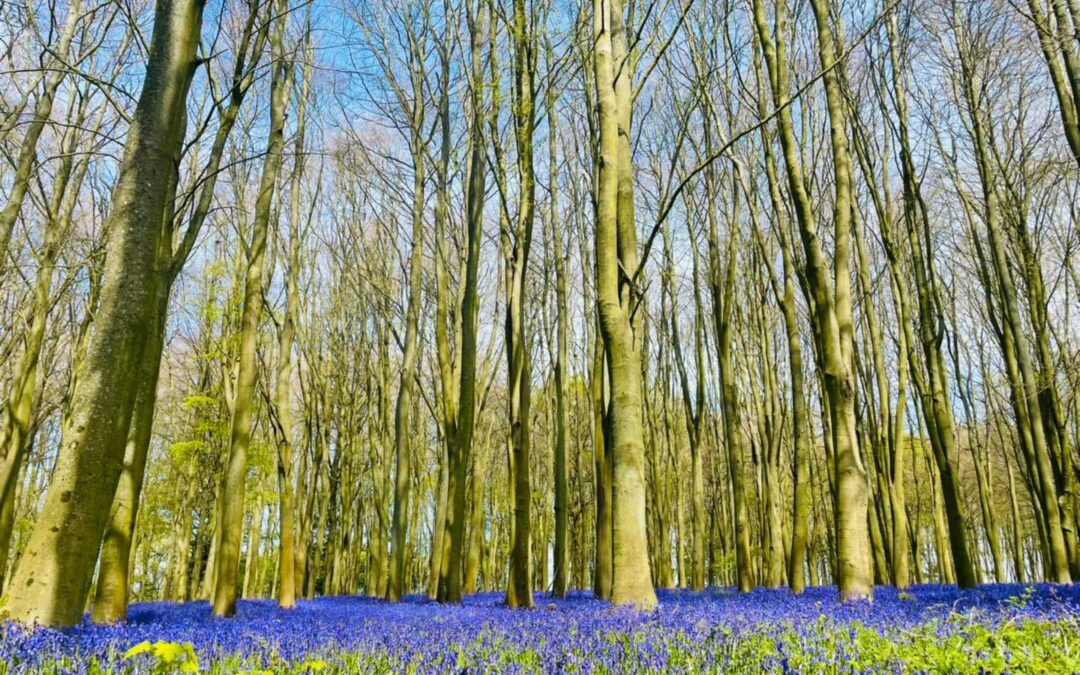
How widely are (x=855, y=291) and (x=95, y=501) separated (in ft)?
54.2

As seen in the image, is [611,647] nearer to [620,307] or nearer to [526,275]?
[620,307]

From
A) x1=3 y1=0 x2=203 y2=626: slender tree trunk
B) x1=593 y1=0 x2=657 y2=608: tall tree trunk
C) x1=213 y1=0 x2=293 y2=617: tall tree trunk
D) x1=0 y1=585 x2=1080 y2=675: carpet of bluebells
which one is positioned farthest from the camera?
x1=213 y1=0 x2=293 y2=617: tall tree trunk

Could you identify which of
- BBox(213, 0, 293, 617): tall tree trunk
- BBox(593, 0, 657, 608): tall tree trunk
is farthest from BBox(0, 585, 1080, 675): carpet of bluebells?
BBox(213, 0, 293, 617): tall tree trunk

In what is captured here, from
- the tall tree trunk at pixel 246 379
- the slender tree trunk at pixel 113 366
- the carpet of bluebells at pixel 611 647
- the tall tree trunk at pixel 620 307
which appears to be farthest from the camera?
the tall tree trunk at pixel 246 379

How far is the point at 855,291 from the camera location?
1638 centimetres

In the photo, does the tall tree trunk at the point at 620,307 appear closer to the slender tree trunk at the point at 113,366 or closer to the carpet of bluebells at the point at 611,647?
the carpet of bluebells at the point at 611,647

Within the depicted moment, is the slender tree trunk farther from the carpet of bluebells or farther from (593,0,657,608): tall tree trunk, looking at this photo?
(593,0,657,608): tall tree trunk

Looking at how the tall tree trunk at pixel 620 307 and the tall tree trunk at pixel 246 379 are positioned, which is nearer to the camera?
the tall tree trunk at pixel 620 307

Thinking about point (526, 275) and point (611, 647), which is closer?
point (611, 647)

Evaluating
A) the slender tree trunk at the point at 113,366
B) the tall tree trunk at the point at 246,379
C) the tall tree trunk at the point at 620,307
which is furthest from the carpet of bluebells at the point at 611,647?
the tall tree trunk at the point at 246,379

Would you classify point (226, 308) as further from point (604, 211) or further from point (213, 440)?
point (604, 211)

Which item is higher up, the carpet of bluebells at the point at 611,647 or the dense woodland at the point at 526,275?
the dense woodland at the point at 526,275

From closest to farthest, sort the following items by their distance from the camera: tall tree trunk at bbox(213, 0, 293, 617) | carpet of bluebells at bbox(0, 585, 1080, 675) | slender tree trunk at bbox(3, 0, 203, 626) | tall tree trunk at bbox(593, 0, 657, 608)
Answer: carpet of bluebells at bbox(0, 585, 1080, 675) < slender tree trunk at bbox(3, 0, 203, 626) < tall tree trunk at bbox(593, 0, 657, 608) < tall tree trunk at bbox(213, 0, 293, 617)

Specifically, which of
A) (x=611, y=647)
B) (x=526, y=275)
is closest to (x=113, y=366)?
(x=611, y=647)
